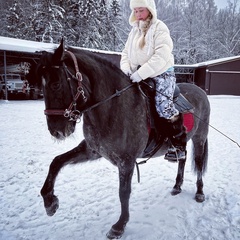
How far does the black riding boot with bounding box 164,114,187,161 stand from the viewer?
3.20 metres

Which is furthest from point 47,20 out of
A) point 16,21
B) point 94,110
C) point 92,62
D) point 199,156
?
point 94,110

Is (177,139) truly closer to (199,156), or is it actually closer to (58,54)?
(199,156)

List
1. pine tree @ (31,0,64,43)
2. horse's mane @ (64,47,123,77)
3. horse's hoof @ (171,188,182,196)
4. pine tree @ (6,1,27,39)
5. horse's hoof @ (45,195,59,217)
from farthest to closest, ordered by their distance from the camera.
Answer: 1. pine tree @ (6,1,27,39)
2. pine tree @ (31,0,64,43)
3. horse's hoof @ (171,188,182,196)
4. horse's hoof @ (45,195,59,217)
5. horse's mane @ (64,47,123,77)

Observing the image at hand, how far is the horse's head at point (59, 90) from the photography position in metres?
2.10

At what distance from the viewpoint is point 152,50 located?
114 inches

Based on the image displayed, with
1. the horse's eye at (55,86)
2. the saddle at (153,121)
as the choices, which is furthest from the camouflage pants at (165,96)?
the horse's eye at (55,86)

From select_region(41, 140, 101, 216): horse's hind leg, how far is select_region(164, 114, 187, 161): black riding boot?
1.10 m

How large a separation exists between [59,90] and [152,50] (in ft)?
4.51

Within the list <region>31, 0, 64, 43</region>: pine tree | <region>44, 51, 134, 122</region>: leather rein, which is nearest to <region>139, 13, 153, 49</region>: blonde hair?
<region>44, 51, 134, 122</region>: leather rein

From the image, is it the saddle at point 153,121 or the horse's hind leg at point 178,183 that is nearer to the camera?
the saddle at point 153,121

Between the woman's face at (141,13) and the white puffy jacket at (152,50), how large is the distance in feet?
0.31

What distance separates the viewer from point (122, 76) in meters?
2.80

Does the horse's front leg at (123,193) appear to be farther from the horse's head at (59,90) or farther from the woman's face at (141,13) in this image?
the woman's face at (141,13)

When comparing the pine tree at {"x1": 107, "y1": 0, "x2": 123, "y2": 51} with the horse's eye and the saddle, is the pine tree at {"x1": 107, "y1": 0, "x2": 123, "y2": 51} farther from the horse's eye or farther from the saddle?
the horse's eye
